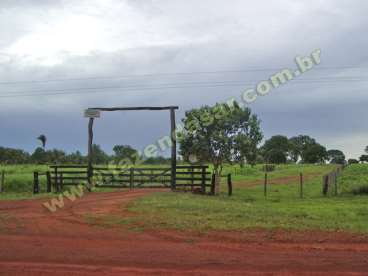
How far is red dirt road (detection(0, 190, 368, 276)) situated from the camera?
9273 millimetres

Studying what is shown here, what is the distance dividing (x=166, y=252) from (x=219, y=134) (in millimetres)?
21062

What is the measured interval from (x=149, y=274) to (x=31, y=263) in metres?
2.33

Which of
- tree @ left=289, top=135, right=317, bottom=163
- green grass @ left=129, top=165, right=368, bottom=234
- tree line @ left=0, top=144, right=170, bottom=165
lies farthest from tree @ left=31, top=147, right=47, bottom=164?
tree @ left=289, top=135, right=317, bottom=163

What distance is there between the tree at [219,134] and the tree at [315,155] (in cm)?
9964

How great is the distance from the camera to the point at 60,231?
13.6 metres

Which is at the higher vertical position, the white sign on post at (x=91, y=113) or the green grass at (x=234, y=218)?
the white sign on post at (x=91, y=113)

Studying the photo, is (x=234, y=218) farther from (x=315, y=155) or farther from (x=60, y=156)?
(x=315, y=155)

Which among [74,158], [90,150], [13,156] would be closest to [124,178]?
[90,150]

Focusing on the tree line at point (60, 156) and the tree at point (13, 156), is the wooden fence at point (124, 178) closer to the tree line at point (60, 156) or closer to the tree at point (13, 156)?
the tree line at point (60, 156)

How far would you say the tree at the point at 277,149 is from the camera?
120688mm

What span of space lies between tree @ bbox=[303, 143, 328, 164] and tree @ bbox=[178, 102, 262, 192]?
327ft

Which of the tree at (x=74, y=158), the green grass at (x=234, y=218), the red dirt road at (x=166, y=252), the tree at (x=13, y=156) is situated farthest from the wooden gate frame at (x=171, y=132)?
the tree at (x=13, y=156)

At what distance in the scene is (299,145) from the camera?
135 m

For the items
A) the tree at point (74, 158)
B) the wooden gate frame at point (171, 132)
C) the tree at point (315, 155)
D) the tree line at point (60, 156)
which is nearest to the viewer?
the wooden gate frame at point (171, 132)
